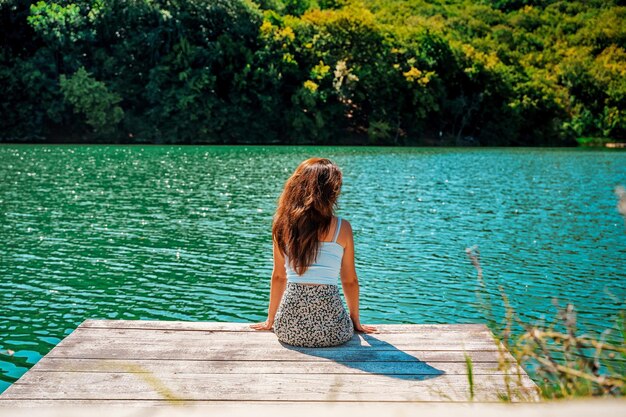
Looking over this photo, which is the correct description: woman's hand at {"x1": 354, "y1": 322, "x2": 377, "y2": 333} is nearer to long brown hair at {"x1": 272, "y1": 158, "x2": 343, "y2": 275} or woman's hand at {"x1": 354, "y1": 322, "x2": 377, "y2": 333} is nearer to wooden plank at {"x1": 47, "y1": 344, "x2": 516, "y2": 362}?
wooden plank at {"x1": 47, "y1": 344, "x2": 516, "y2": 362}

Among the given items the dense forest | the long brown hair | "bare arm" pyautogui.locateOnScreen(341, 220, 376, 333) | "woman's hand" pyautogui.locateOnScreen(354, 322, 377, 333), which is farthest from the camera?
the dense forest

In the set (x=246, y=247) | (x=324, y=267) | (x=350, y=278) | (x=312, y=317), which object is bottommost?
(x=246, y=247)

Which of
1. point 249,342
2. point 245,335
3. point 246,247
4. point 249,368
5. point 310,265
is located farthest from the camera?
point 246,247

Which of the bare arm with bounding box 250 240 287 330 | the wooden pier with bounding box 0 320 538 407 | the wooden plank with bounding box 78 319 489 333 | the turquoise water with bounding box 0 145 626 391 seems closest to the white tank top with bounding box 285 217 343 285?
the bare arm with bounding box 250 240 287 330

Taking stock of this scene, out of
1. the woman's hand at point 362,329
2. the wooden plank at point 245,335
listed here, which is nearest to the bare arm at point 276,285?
the wooden plank at point 245,335

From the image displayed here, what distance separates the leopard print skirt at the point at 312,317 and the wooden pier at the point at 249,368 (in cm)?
8

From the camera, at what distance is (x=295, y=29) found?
59.2m

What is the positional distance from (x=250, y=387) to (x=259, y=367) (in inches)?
13.7

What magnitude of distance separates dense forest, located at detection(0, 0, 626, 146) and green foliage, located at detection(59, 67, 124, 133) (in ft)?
0.34

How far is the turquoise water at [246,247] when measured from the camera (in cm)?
894

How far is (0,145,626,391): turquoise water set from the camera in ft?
29.3

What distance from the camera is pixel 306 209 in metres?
4.68

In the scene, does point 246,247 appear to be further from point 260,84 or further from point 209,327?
point 260,84

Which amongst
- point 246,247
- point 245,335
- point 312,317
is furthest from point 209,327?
point 246,247
